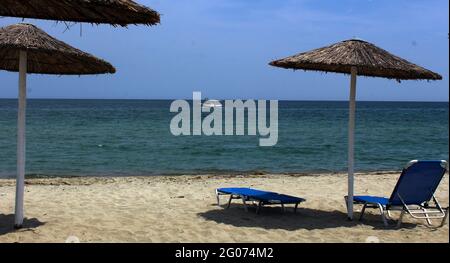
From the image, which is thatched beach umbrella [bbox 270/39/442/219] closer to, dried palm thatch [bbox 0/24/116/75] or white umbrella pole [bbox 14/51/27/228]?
→ dried palm thatch [bbox 0/24/116/75]

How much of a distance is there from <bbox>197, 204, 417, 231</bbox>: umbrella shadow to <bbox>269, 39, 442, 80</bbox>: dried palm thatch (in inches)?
69.8

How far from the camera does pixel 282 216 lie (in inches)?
269

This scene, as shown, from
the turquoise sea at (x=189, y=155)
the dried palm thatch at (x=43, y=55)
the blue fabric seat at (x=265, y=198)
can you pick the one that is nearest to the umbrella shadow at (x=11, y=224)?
the dried palm thatch at (x=43, y=55)

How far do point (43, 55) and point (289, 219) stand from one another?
3371 mm

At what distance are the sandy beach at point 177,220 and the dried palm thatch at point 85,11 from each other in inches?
89.4

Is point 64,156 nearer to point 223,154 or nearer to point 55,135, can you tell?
point 223,154

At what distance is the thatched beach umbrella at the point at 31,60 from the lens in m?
5.02

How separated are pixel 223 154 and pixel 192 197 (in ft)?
37.3

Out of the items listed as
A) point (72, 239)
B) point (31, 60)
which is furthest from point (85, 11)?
point (31, 60)

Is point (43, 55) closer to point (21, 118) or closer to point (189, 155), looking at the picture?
point (21, 118)

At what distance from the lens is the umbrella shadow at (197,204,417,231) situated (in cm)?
630

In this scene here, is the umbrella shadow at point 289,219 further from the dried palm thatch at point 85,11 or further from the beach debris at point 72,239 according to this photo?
the dried palm thatch at point 85,11
